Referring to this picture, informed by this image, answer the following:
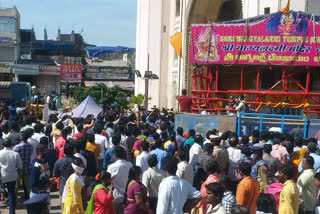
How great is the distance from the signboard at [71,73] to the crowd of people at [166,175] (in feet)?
118

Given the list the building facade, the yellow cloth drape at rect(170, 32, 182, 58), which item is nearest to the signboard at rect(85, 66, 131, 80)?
the building facade

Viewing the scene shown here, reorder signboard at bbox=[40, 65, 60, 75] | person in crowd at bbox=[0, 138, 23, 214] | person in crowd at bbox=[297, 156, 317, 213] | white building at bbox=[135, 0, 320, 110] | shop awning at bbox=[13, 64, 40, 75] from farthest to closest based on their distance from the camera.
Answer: signboard at bbox=[40, 65, 60, 75]
shop awning at bbox=[13, 64, 40, 75]
white building at bbox=[135, 0, 320, 110]
person in crowd at bbox=[0, 138, 23, 214]
person in crowd at bbox=[297, 156, 317, 213]

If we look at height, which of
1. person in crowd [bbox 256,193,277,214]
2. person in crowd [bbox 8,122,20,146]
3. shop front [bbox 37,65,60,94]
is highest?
shop front [bbox 37,65,60,94]

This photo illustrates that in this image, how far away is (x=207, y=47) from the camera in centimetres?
1766

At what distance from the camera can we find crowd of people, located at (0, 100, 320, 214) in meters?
5.58

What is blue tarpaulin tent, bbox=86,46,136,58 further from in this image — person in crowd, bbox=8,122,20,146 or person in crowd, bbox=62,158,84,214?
person in crowd, bbox=62,158,84,214

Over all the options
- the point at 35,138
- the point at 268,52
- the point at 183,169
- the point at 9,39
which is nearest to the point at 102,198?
the point at 183,169

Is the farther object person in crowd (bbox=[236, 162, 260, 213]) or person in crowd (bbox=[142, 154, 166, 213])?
person in crowd (bbox=[142, 154, 166, 213])

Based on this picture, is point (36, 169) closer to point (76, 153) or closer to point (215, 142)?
point (76, 153)

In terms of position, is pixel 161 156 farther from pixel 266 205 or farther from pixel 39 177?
pixel 266 205

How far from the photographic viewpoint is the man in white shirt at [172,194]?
5.55m

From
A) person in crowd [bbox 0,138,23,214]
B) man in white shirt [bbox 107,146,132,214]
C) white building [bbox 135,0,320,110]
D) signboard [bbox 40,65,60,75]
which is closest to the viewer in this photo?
man in white shirt [bbox 107,146,132,214]

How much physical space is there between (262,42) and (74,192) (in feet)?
41.4

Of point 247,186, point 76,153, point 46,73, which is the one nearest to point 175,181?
point 247,186
